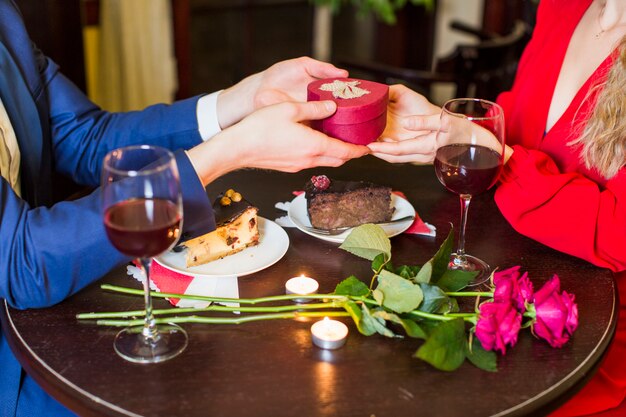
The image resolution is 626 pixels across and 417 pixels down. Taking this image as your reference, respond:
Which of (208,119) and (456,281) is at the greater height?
(208,119)

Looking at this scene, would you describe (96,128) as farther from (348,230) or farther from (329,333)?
(329,333)

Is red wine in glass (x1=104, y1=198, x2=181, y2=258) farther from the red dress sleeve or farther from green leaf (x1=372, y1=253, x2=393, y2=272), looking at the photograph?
the red dress sleeve

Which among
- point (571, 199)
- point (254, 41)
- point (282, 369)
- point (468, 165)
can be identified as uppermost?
point (468, 165)

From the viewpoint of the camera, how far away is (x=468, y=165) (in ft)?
4.54

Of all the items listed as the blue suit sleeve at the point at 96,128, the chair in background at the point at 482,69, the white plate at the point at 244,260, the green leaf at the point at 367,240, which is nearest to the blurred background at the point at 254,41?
the chair in background at the point at 482,69

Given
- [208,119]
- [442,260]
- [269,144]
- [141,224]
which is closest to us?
[141,224]

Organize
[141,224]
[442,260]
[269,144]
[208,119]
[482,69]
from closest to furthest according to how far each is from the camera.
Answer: [141,224], [442,260], [269,144], [208,119], [482,69]

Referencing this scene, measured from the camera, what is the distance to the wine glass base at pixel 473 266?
145 centimetres

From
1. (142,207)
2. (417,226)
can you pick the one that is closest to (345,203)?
(417,226)

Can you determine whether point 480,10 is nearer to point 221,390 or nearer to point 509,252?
point 509,252

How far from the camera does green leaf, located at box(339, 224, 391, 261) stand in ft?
4.59

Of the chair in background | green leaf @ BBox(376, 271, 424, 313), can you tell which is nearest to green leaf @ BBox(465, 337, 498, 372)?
green leaf @ BBox(376, 271, 424, 313)

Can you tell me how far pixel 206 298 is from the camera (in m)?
1.32

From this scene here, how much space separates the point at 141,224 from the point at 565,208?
94cm
